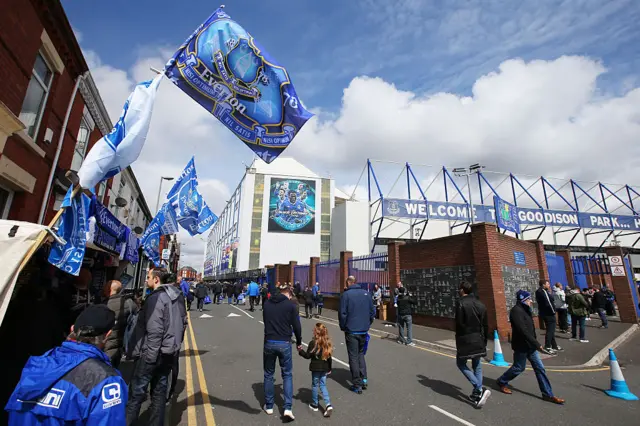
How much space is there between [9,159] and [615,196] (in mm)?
51924

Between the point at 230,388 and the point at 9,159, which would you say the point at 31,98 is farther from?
the point at 230,388

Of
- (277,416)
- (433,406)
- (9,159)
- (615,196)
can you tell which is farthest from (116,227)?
(615,196)

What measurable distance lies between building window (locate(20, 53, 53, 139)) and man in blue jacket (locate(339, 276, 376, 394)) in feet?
26.3

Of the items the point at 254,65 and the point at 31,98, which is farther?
the point at 31,98

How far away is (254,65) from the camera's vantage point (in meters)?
5.66

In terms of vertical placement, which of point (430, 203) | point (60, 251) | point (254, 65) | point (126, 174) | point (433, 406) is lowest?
point (433, 406)

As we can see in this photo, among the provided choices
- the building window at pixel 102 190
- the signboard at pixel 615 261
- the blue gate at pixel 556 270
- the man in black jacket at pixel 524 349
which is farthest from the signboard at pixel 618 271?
the building window at pixel 102 190

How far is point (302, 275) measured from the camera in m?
27.2

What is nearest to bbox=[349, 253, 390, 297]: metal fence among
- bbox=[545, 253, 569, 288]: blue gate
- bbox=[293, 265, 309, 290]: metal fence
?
bbox=[293, 265, 309, 290]: metal fence

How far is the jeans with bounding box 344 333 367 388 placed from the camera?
18.3ft

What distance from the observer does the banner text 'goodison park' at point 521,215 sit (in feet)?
102

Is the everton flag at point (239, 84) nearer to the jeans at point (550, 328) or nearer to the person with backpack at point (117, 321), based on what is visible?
the person with backpack at point (117, 321)

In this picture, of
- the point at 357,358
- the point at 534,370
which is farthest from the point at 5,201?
the point at 534,370

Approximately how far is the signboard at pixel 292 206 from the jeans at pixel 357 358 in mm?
43644
